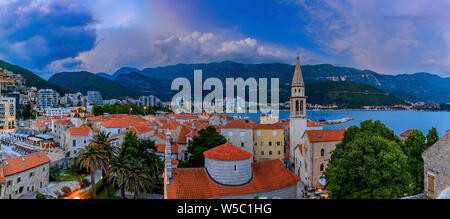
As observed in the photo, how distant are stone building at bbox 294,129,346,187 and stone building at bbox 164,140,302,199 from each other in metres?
6.69

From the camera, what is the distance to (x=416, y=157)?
16047 millimetres

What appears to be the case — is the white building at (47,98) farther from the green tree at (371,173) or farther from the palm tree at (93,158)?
the green tree at (371,173)

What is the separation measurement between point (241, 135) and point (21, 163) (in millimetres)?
21710

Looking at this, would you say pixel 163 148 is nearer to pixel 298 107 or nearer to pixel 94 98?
pixel 298 107

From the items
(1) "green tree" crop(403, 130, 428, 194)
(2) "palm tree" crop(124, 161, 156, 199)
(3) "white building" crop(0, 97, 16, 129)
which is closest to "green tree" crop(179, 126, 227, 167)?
(2) "palm tree" crop(124, 161, 156, 199)

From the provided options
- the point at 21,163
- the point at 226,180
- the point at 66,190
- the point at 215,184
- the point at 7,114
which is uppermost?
the point at 7,114

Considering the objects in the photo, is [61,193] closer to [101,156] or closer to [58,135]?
[101,156]

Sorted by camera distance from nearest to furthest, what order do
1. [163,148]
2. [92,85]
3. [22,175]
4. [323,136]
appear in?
[323,136] < [22,175] < [163,148] < [92,85]

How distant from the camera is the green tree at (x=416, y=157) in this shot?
45.2ft

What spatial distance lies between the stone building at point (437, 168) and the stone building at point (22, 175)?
2907cm

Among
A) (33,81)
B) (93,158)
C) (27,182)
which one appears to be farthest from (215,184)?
(33,81)

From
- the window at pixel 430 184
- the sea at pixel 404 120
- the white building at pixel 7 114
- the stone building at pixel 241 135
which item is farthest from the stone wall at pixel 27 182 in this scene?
the sea at pixel 404 120

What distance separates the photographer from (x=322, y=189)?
19922 millimetres
